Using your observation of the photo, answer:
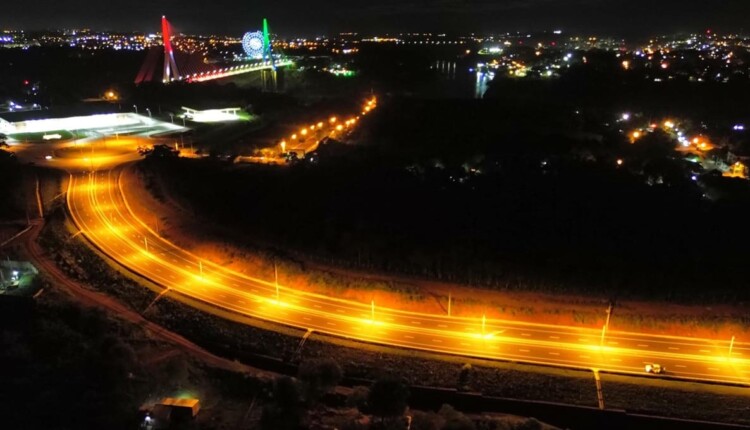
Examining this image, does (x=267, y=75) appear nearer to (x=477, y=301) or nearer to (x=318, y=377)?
(x=477, y=301)

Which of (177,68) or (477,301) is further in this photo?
(177,68)

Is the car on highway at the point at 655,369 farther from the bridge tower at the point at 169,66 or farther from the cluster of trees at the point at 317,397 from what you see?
the bridge tower at the point at 169,66

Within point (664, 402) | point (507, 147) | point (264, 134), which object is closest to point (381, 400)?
point (664, 402)

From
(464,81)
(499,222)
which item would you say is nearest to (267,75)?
(464,81)

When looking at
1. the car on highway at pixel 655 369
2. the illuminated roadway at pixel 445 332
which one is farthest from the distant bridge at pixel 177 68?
the car on highway at pixel 655 369

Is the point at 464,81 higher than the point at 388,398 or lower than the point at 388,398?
higher

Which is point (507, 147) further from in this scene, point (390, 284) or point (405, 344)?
point (405, 344)

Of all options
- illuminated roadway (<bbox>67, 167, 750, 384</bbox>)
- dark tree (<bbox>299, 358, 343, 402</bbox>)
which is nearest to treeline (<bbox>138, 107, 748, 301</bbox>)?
illuminated roadway (<bbox>67, 167, 750, 384</bbox>)
